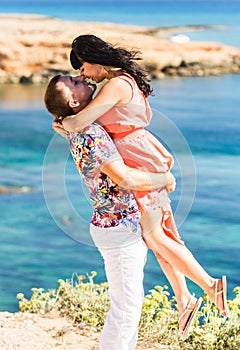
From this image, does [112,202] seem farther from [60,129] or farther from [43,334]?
[43,334]

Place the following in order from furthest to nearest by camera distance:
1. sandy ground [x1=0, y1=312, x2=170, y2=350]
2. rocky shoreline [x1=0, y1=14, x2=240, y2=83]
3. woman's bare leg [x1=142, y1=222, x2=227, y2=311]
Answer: rocky shoreline [x1=0, y1=14, x2=240, y2=83], sandy ground [x1=0, y1=312, x2=170, y2=350], woman's bare leg [x1=142, y1=222, x2=227, y2=311]

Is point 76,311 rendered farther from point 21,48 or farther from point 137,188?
point 21,48

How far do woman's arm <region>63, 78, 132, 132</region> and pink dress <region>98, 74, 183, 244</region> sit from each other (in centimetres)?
3

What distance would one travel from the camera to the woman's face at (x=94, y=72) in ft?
11.1

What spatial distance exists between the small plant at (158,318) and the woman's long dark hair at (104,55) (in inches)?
60.7

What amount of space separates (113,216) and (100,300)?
1651 millimetres

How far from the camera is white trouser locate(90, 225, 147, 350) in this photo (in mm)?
3318

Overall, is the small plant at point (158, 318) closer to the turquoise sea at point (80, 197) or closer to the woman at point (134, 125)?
the turquoise sea at point (80, 197)

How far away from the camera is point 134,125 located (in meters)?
3.37

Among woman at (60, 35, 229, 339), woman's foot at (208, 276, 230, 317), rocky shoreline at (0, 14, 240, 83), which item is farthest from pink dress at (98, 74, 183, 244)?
rocky shoreline at (0, 14, 240, 83)

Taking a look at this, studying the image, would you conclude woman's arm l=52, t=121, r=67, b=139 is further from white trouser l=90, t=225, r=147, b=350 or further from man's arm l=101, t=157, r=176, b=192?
white trouser l=90, t=225, r=147, b=350

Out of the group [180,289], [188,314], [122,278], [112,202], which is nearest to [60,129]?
[112,202]

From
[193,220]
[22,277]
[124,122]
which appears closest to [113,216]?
[124,122]

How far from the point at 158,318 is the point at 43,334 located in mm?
629
